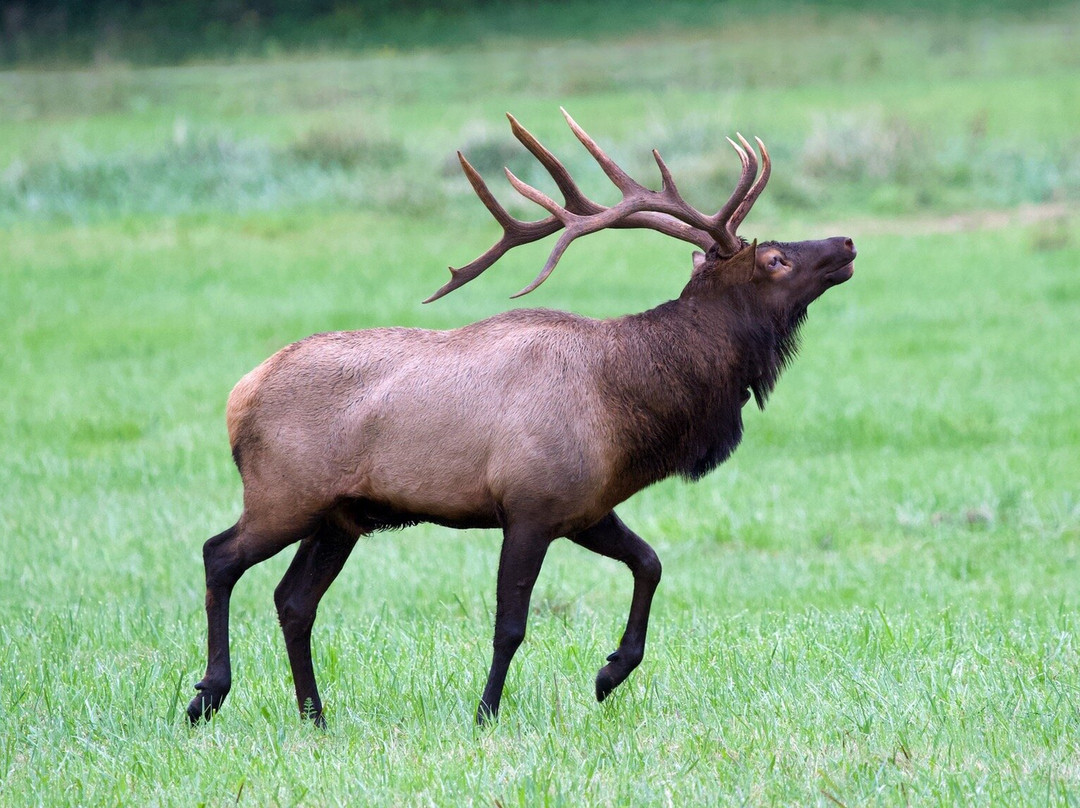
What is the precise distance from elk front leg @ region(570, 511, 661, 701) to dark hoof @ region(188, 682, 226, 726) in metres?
1.39

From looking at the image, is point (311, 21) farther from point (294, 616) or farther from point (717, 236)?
point (294, 616)

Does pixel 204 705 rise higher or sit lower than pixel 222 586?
lower

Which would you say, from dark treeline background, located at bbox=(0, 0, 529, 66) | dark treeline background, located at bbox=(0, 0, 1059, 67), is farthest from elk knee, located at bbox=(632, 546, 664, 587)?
dark treeline background, located at bbox=(0, 0, 529, 66)

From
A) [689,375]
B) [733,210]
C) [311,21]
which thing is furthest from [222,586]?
[311,21]

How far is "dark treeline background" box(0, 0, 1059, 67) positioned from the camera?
160ft

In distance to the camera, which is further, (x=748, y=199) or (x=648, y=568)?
(x=748, y=199)

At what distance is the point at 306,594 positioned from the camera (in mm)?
5680

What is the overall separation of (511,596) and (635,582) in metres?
0.51

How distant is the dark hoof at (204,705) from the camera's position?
5.40 metres

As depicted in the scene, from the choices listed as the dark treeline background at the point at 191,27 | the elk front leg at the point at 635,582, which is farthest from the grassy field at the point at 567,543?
the dark treeline background at the point at 191,27

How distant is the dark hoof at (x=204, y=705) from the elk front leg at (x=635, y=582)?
54.6 inches

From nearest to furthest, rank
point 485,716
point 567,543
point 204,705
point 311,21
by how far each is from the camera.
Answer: point 485,716
point 204,705
point 567,543
point 311,21

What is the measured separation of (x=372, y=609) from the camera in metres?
8.09

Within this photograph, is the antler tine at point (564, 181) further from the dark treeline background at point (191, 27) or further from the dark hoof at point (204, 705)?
the dark treeline background at point (191, 27)
